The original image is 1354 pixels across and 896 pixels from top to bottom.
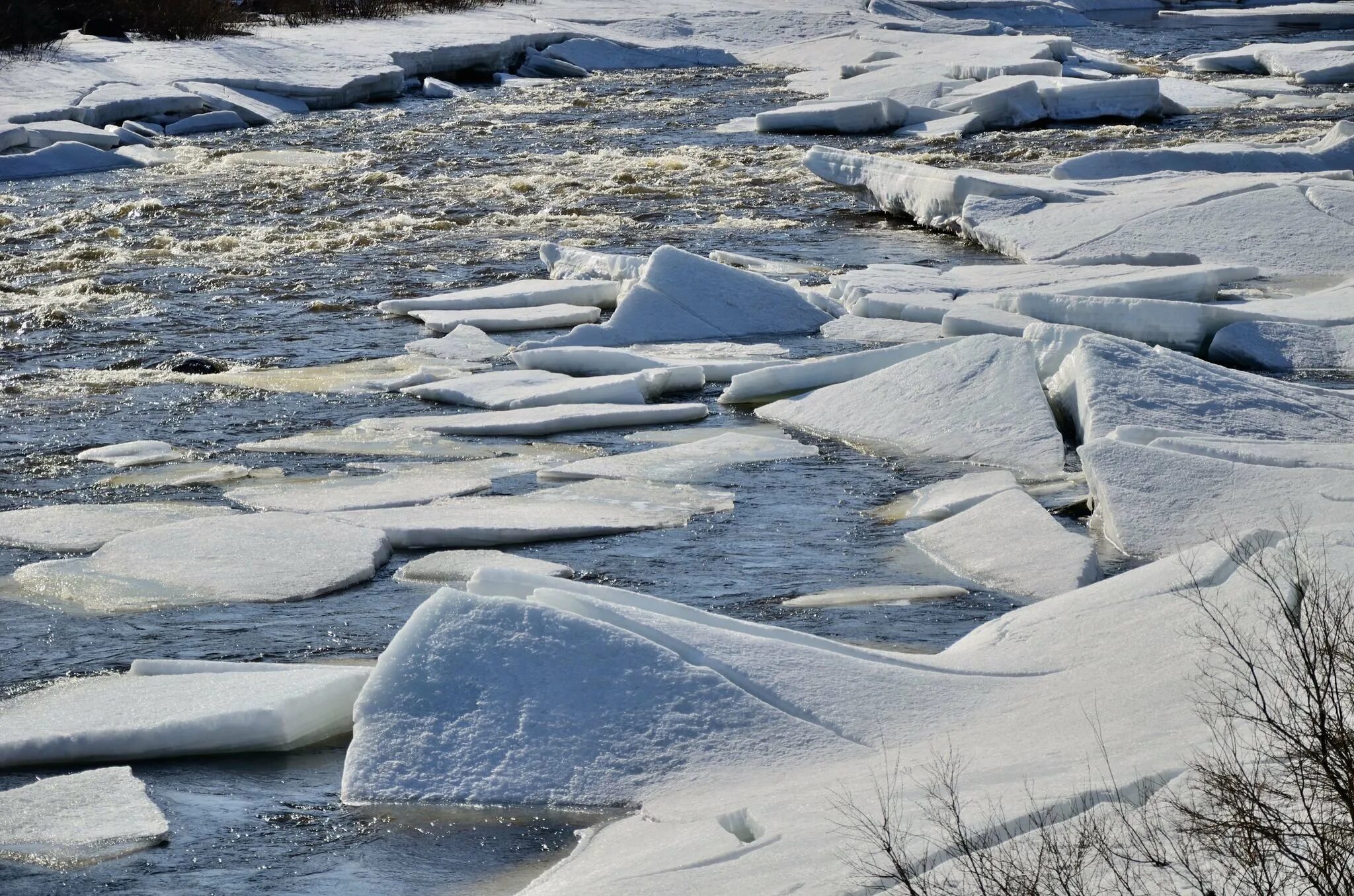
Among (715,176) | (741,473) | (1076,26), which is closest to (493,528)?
(741,473)

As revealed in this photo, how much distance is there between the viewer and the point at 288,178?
53.3 ft

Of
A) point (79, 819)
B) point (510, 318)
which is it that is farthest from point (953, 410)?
point (79, 819)

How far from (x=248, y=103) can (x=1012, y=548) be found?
1690 centimetres

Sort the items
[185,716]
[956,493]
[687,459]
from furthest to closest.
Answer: [687,459]
[956,493]
[185,716]

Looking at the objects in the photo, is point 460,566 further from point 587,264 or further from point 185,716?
point 587,264

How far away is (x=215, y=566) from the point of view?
6.07 meters

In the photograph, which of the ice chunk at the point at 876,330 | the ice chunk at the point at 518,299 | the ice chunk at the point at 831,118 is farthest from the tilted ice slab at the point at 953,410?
the ice chunk at the point at 831,118

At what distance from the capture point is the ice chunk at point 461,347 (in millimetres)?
9734

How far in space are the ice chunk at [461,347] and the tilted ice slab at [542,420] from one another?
1446 mm

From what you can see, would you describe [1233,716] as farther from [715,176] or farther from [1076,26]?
[1076,26]

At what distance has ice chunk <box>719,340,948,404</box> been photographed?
28.0 ft

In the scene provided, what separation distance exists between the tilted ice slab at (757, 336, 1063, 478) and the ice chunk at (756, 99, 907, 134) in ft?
37.8

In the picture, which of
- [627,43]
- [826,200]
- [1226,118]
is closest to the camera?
[826,200]

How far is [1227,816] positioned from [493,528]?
13.2 ft
